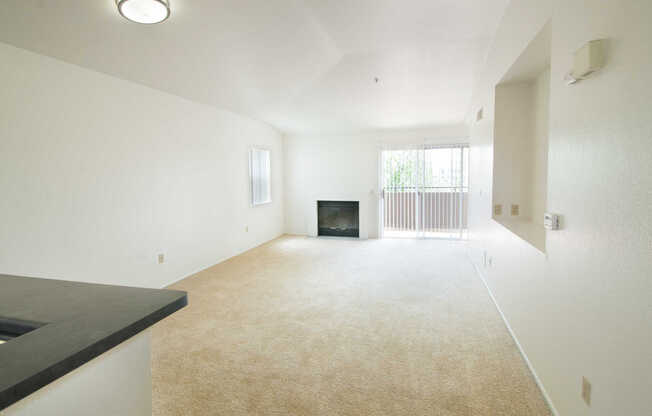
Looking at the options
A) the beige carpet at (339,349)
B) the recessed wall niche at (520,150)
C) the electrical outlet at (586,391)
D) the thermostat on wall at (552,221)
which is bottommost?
the beige carpet at (339,349)

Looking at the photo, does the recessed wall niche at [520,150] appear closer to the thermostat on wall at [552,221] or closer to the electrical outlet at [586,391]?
the thermostat on wall at [552,221]

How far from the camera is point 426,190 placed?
6758 mm

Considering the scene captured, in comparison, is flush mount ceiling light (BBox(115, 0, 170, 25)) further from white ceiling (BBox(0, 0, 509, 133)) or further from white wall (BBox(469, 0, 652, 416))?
white wall (BBox(469, 0, 652, 416))

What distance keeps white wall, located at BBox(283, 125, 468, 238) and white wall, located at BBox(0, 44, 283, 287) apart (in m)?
2.26

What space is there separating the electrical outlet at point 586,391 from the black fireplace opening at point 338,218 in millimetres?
5665

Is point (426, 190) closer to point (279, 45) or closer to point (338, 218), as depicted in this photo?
point (338, 218)

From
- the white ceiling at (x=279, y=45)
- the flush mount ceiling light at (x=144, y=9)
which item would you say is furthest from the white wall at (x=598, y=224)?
the flush mount ceiling light at (x=144, y=9)

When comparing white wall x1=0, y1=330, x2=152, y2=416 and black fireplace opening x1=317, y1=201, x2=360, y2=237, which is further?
black fireplace opening x1=317, y1=201, x2=360, y2=237

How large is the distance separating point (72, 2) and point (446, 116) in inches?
206

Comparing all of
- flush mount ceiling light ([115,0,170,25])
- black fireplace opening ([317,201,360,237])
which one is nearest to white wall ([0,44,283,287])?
flush mount ceiling light ([115,0,170,25])

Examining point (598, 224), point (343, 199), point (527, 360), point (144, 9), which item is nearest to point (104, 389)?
point (598, 224)

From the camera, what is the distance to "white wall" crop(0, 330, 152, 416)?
686 millimetres

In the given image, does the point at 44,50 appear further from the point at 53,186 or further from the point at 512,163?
the point at 512,163

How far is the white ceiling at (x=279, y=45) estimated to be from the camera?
250 centimetres
